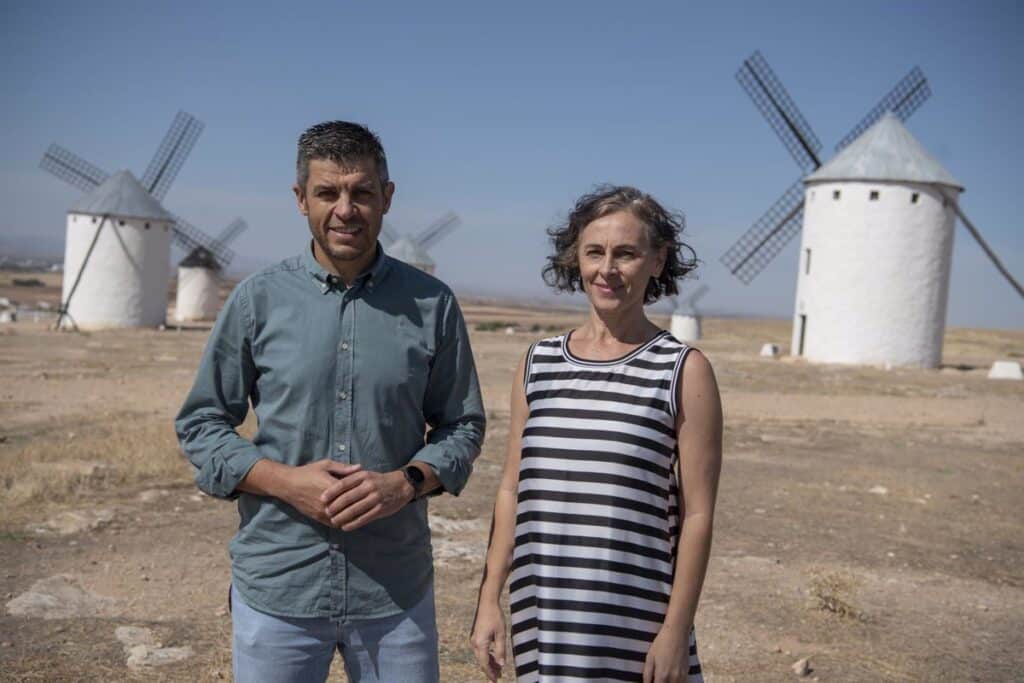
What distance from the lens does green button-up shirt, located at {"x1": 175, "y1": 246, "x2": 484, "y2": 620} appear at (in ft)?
7.34

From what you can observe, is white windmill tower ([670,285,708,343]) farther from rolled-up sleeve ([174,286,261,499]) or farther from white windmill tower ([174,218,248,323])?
rolled-up sleeve ([174,286,261,499])

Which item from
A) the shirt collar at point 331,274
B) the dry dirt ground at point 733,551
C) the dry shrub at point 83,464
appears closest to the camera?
the shirt collar at point 331,274

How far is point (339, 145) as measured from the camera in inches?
89.7

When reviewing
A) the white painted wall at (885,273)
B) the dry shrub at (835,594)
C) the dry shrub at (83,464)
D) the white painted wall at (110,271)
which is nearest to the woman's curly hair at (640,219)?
the dry shrub at (835,594)

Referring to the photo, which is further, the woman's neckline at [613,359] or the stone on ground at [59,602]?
the stone on ground at [59,602]

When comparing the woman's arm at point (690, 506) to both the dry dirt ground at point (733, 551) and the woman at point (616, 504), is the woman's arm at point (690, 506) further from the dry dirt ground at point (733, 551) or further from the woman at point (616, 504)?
the dry dirt ground at point (733, 551)

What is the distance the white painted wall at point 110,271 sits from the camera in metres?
28.6

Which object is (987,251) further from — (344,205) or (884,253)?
(344,205)

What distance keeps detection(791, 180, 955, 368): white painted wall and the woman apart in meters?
23.1

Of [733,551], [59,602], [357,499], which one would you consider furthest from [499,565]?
[733,551]

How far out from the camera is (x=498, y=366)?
20422mm

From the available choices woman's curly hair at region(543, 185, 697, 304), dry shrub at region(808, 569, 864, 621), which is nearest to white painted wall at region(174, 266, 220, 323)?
dry shrub at region(808, 569, 864, 621)

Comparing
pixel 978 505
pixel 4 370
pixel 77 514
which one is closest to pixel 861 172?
pixel 978 505

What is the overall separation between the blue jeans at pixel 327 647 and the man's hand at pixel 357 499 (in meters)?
0.27
